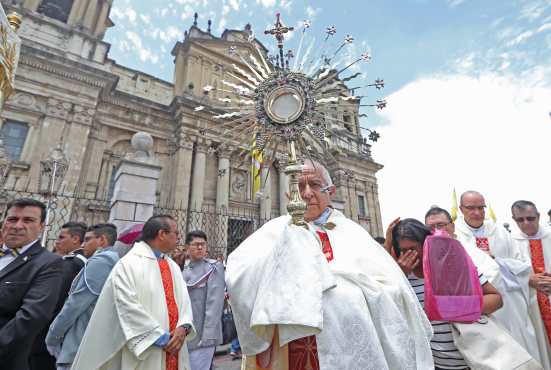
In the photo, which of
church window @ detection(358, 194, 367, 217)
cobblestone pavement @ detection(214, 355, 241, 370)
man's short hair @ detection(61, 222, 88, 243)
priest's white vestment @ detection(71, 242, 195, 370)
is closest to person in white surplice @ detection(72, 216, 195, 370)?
priest's white vestment @ detection(71, 242, 195, 370)

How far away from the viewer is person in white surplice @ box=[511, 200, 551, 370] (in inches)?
125

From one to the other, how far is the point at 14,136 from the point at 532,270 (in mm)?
15534

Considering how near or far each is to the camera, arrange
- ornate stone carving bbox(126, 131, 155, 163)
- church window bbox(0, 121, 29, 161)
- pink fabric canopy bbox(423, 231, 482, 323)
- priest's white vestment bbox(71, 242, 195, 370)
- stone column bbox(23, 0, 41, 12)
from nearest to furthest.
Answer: pink fabric canopy bbox(423, 231, 482, 323), priest's white vestment bbox(71, 242, 195, 370), ornate stone carving bbox(126, 131, 155, 163), church window bbox(0, 121, 29, 161), stone column bbox(23, 0, 41, 12)

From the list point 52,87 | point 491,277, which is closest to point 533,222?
point 491,277

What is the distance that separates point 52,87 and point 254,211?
1043 cm

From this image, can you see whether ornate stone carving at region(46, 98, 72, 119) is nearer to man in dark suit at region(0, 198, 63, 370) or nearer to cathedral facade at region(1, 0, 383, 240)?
cathedral facade at region(1, 0, 383, 240)

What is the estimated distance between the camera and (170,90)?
55.3 feet

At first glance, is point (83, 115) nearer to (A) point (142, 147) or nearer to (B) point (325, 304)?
(A) point (142, 147)

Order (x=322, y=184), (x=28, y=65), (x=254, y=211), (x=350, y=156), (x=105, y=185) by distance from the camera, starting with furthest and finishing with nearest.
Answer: (x=350, y=156) → (x=254, y=211) → (x=105, y=185) → (x=28, y=65) → (x=322, y=184)

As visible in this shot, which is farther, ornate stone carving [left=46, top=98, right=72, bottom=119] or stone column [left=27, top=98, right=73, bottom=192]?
ornate stone carving [left=46, top=98, right=72, bottom=119]

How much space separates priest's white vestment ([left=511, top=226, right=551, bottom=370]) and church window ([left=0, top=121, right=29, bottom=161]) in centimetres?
1497

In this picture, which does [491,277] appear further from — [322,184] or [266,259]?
[266,259]

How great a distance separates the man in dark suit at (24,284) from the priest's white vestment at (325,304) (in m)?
1.91

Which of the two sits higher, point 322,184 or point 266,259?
point 322,184
